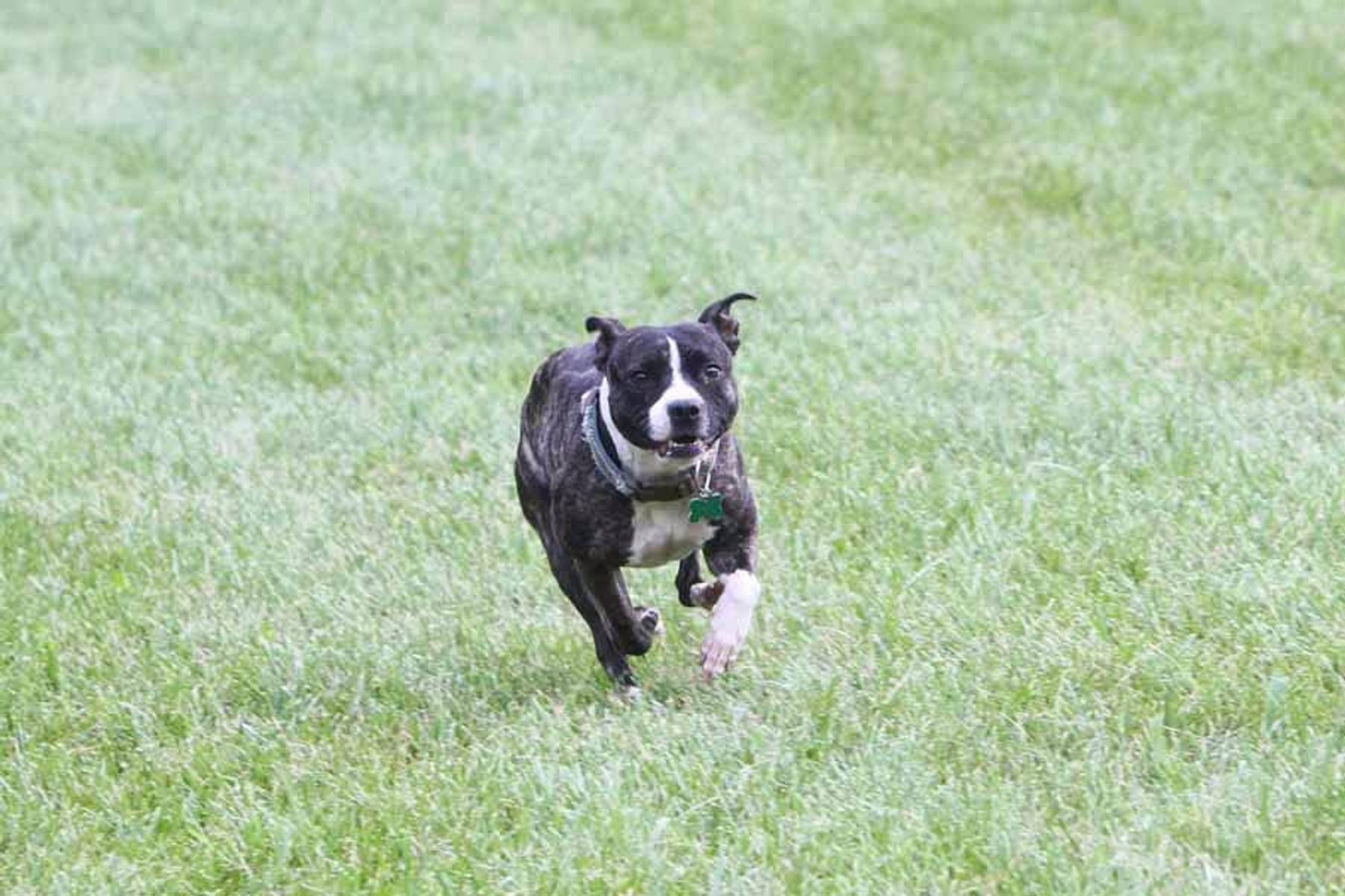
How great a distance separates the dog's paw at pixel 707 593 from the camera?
590 cm

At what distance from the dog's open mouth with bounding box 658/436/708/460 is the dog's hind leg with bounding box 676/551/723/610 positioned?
0.52 m

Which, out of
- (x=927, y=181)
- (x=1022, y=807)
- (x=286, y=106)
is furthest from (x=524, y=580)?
(x=286, y=106)

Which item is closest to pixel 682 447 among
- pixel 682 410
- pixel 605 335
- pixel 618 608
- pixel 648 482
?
pixel 682 410

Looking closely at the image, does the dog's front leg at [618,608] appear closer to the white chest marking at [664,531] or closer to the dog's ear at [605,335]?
the white chest marking at [664,531]

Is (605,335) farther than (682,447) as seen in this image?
Yes

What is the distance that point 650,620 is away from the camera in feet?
20.5

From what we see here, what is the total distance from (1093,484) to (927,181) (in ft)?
18.7

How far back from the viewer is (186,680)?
6.46 m

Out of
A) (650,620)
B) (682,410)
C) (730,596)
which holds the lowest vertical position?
(650,620)

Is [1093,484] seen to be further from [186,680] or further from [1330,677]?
[186,680]

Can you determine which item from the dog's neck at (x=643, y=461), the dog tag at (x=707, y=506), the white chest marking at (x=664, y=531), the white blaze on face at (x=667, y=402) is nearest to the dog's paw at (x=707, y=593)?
the white chest marking at (x=664, y=531)

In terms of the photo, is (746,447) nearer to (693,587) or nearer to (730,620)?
(693,587)

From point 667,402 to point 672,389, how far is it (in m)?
0.06

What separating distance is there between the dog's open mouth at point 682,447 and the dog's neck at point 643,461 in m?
0.06
